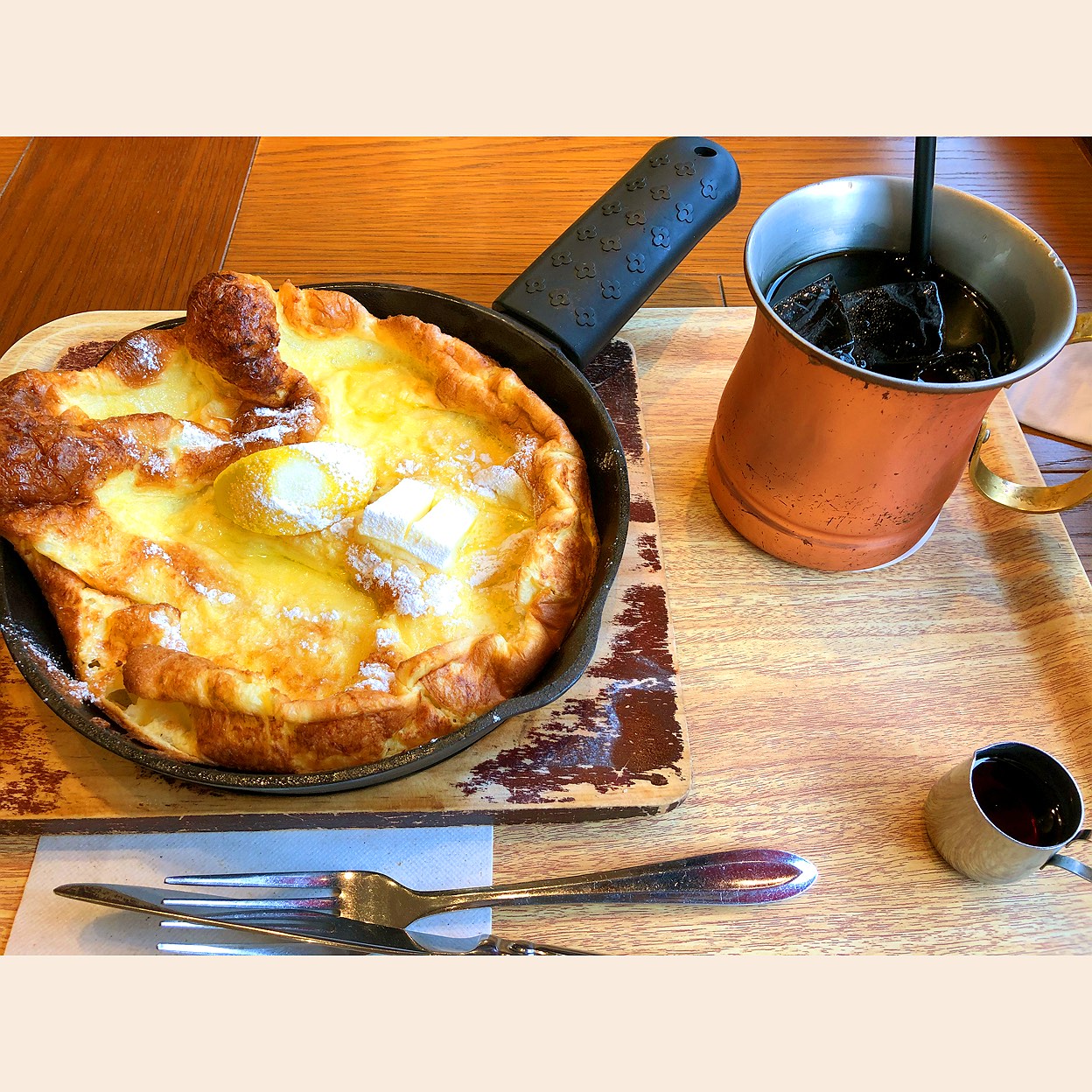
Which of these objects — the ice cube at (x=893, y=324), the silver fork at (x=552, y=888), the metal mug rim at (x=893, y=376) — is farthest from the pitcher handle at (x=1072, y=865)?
the ice cube at (x=893, y=324)

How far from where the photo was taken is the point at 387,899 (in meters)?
1.33

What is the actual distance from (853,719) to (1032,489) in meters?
0.58

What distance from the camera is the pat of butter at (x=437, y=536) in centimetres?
142

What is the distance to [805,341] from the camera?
139cm

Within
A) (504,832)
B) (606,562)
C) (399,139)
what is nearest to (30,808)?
(504,832)

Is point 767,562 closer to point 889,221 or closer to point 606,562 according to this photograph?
point 606,562

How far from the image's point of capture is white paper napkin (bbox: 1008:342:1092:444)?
6.71ft

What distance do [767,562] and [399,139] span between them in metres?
1.91

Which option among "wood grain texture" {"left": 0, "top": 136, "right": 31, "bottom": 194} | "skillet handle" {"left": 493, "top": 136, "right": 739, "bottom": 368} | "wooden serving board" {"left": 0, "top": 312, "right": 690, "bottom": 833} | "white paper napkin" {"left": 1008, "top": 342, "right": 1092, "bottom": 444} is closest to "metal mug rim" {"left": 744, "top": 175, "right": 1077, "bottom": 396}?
"skillet handle" {"left": 493, "top": 136, "right": 739, "bottom": 368}

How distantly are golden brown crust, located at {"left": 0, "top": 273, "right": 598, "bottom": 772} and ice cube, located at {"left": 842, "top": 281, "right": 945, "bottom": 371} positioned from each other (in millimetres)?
531

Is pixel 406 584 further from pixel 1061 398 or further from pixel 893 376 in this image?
pixel 1061 398

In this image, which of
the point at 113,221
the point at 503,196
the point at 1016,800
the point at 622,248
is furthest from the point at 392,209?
the point at 1016,800

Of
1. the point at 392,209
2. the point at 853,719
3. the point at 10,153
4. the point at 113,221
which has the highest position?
the point at 10,153

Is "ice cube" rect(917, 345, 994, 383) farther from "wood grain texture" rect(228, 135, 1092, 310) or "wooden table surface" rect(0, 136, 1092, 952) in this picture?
"wood grain texture" rect(228, 135, 1092, 310)
